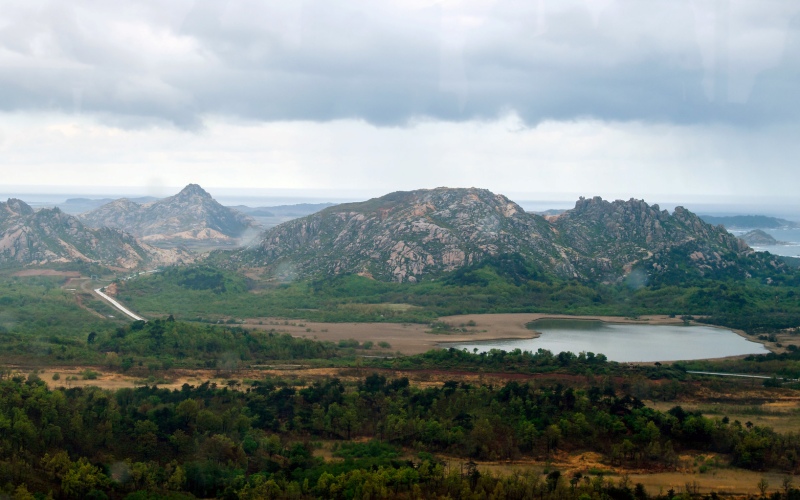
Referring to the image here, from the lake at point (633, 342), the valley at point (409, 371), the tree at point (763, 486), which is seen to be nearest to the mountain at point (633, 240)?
the valley at point (409, 371)

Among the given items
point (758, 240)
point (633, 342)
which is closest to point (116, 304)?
point (633, 342)

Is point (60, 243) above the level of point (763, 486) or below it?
above

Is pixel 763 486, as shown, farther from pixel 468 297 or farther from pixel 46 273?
pixel 46 273

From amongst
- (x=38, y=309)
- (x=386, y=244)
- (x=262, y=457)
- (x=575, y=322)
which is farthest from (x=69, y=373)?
(x=386, y=244)

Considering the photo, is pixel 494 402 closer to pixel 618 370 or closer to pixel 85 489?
pixel 618 370

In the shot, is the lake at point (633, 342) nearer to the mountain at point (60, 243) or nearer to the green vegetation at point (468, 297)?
the green vegetation at point (468, 297)
